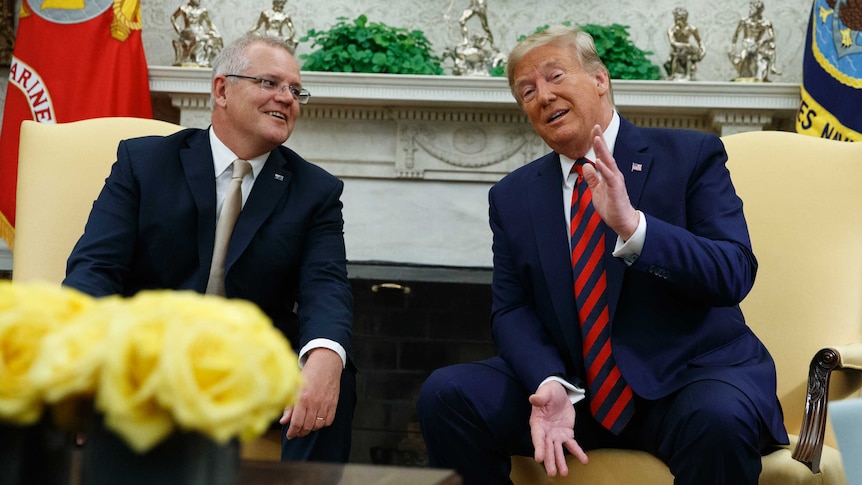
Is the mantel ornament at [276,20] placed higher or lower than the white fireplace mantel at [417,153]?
higher

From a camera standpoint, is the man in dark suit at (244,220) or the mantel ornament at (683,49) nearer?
the man in dark suit at (244,220)

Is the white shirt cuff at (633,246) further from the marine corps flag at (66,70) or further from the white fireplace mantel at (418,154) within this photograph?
the marine corps flag at (66,70)

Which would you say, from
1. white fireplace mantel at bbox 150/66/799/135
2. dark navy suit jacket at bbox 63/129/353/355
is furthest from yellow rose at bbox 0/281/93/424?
white fireplace mantel at bbox 150/66/799/135

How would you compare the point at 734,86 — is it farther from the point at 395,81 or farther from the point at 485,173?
the point at 395,81

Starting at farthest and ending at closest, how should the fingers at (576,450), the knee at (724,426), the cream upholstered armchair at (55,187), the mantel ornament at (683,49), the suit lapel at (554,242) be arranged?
the mantel ornament at (683,49) → the cream upholstered armchair at (55,187) → the suit lapel at (554,242) → the fingers at (576,450) → the knee at (724,426)

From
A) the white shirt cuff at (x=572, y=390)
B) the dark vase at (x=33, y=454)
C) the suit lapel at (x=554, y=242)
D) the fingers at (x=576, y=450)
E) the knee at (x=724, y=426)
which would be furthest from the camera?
the suit lapel at (x=554, y=242)

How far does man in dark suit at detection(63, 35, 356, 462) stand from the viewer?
2.08 m

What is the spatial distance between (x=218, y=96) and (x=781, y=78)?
2.55 m

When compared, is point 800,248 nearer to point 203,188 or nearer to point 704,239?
point 704,239

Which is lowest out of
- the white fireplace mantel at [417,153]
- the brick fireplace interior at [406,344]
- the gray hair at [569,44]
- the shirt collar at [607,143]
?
the brick fireplace interior at [406,344]

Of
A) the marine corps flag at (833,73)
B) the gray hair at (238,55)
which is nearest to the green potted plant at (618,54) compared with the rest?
the marine corps flag at (833,73)

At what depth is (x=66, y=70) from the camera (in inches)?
145

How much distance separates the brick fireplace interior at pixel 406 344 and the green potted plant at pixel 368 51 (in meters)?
0.89

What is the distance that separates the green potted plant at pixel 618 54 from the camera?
12.2 ft
